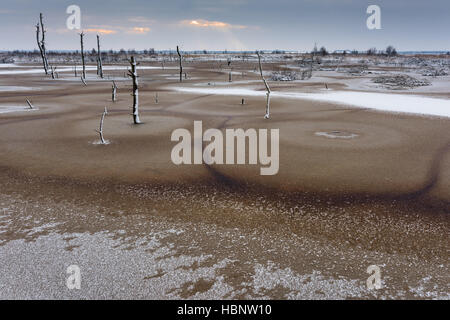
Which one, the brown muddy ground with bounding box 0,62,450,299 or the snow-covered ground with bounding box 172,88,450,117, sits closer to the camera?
the brown muddy ground with bounding box 0,62,450,299

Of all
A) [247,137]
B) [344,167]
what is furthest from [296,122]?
[344,167]

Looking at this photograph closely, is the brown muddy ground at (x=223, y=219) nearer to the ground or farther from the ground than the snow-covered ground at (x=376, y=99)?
nearer to the ground

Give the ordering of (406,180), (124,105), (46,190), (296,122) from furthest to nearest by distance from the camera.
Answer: (124,105) < (296,122) < (406,180) < (46,190)

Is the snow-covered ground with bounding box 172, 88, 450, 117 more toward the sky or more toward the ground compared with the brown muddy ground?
more toward the sky

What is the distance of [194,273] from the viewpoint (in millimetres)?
7266

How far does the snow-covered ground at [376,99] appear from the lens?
2620cm

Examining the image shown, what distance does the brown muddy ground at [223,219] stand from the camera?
7016 millimetres

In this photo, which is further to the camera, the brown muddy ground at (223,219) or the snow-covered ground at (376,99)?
the snow-covered ground at (376,99)

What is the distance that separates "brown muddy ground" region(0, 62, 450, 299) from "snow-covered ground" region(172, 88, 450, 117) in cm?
881

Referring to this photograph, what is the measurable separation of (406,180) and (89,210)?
35.8 ft

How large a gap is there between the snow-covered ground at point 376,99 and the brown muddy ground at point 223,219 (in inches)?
347

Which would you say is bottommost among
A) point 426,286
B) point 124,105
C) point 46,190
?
point 426,286

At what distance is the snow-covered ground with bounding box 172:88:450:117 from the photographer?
2620 centimetres

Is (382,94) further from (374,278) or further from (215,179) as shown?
(374,278)
